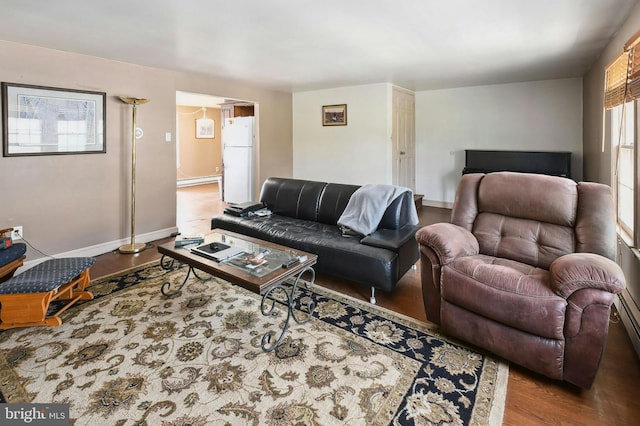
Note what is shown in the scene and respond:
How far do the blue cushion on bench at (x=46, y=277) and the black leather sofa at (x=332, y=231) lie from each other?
1.46 m

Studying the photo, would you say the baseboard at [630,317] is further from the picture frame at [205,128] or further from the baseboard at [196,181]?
the picture frame at [205,128]

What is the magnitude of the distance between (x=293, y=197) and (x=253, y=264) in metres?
1.80

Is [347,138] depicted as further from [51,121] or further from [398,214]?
[51,121]

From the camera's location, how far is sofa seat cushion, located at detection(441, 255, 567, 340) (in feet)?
5.61

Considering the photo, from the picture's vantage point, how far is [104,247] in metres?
4.06

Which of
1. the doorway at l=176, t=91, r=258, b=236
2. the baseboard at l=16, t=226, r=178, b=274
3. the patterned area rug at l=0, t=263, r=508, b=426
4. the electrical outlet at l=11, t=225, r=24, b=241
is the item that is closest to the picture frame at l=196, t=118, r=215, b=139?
the doorway at l=176, t=91, r=258, b=236

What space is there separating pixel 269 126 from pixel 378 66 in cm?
252

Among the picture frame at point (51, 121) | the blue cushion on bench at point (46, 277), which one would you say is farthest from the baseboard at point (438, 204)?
the blue cushion on bench at point (46, 277)

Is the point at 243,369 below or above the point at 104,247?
below

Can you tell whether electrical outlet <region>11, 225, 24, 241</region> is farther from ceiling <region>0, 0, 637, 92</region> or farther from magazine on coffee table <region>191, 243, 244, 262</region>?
magazine on coffee table <region>191, 243, 244, 262</region>

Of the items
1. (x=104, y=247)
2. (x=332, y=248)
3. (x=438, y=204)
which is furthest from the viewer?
(x=438, y=204)

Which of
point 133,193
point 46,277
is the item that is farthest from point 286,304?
point 133,193

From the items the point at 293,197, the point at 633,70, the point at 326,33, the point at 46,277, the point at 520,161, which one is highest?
the point at 326,33

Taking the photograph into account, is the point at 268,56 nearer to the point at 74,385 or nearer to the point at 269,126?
the point at 269,126
